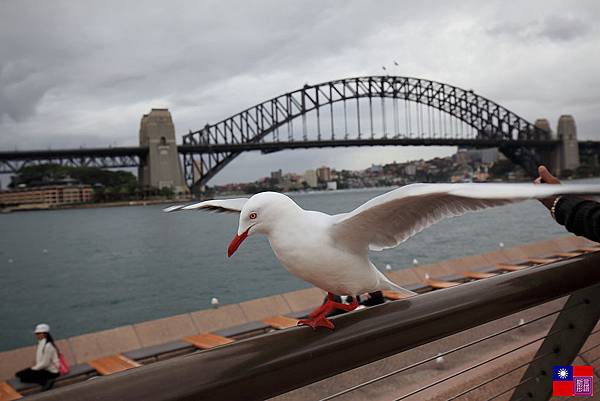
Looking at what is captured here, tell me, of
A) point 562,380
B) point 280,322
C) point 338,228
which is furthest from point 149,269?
point 338,228

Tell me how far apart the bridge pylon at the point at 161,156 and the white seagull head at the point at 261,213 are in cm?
4193

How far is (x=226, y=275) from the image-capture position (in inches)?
767

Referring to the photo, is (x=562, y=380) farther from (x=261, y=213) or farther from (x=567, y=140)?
(x=567, y=140)

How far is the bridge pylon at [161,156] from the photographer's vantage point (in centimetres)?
4381

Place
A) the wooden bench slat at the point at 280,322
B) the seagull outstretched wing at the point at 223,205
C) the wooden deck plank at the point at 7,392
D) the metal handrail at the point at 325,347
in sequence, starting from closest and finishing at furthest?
1. the metal handrail at the point at 325,347
2. the seagull outstretched wing at the point at 223,205
3. the wooden deck plank at the point at 7,392
4. the wooden bench slat at the point at 280,322

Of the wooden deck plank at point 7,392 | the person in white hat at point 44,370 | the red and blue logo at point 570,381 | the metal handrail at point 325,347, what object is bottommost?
the wooden deck plank at point 7,392

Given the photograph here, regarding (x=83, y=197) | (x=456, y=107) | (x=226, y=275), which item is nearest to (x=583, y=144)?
(x=456, y=107)

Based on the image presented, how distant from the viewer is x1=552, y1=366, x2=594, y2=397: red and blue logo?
4.58 feet

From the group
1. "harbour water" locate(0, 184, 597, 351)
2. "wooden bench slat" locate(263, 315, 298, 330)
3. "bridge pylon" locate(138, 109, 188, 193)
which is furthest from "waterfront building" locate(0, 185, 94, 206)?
"wooden bench slat" locate(263, 315, 298, 330)

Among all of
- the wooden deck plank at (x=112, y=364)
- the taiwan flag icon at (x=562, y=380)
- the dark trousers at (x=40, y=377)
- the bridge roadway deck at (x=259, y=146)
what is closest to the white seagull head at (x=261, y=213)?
the taiwan flag icon at (x=562, y=380)

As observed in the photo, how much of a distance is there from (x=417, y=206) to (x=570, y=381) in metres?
0.64

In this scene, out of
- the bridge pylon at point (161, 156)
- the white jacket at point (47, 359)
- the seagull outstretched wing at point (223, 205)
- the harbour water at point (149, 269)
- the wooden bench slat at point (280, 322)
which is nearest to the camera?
the seagull outstretched wing at point (223, 205)

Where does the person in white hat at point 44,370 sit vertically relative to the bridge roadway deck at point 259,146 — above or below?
below

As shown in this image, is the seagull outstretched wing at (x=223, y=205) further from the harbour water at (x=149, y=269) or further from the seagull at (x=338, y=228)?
the harbour water at (x=149, y=269)
